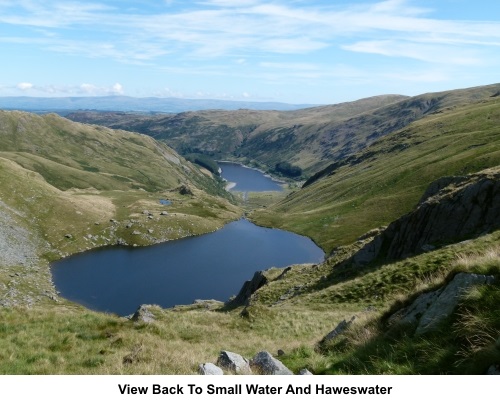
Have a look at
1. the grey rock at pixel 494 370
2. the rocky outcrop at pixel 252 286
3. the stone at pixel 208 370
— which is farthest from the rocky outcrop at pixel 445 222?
the stone at pixel 208 370

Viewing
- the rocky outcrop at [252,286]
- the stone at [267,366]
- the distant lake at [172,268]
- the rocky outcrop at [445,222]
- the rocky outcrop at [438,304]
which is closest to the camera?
the rocky outcrop at [438,304]

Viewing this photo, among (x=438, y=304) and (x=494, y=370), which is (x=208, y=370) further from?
(x=438, y=304)

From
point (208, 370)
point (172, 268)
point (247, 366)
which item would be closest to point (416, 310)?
point (247, 366)

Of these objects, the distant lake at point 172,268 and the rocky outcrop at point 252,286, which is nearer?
the rocky outcrop at point 252,286

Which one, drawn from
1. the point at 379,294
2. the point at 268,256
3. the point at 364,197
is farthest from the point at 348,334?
the point at 364,197

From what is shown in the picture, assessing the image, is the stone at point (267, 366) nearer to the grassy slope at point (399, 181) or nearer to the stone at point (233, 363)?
the stone at point (233, 363)

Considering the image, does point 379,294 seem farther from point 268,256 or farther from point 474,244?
point 268,256
